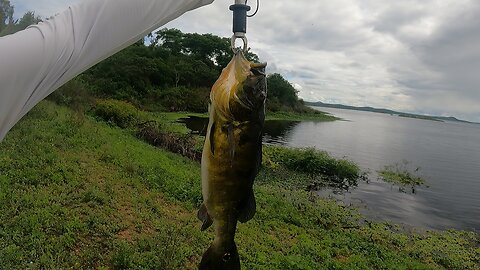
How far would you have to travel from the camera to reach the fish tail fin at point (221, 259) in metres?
1.75

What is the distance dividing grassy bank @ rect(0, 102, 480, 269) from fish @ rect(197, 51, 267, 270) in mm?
3351

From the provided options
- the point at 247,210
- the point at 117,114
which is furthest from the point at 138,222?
the point at 117,114

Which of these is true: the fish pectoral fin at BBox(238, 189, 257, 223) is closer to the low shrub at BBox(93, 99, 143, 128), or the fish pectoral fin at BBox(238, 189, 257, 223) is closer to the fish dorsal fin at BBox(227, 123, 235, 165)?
the fish dorsal fin at BBox(227, 123, 235, 165)

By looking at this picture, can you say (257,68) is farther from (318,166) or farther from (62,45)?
(318,166)

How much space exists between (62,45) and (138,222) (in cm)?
559

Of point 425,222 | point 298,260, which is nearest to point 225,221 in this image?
point 298,260

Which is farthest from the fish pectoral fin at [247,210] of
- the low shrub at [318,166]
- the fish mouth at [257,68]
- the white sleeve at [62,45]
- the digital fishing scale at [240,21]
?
the low shrub at [318,166]

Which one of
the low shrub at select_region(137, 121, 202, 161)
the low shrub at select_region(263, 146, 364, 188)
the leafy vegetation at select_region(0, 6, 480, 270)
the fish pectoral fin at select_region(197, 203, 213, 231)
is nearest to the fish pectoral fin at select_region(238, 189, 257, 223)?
the fish pectoral fin at select_region(197, 203, 213, 231)

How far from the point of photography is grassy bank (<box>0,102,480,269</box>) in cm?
512

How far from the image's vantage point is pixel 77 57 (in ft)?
4.50

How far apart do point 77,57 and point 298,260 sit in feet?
18.9

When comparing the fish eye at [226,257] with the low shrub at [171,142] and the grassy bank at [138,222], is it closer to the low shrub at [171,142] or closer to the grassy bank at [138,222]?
the grassy bank at [138,222]

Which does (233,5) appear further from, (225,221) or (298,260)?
(298,260)

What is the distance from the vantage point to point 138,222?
6.51m
